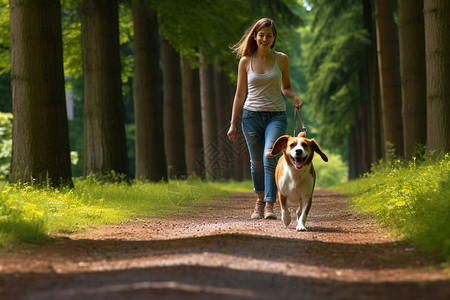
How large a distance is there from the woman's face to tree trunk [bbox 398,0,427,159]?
6.61 metres

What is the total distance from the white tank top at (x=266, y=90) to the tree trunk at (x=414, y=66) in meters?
6.47

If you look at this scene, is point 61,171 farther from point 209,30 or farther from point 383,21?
point 383,21

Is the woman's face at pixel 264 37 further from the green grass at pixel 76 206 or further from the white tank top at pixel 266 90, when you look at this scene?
the green grass at pixel 76 206

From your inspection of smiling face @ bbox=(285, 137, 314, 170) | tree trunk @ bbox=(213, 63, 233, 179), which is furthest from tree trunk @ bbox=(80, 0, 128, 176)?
tree trunk @ bbox=(213, 63, 233, 179)

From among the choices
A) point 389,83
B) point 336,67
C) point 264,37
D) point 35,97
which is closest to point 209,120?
point 336,67

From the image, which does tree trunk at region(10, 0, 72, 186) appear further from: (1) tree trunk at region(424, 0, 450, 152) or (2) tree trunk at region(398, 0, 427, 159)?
(2) tree trunk at region(398, 0, 427, 159)

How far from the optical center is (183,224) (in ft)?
30.6

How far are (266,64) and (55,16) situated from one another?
3.97 m

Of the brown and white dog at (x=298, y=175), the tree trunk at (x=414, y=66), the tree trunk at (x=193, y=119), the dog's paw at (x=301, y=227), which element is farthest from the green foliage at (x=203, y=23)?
the dog's paw at (x=301, y=227)

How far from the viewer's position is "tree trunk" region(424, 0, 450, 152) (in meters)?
11.4

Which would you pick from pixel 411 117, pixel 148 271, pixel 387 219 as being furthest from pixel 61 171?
pixel 411 117

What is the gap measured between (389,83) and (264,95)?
36.7 ft

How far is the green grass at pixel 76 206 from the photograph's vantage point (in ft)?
23.3

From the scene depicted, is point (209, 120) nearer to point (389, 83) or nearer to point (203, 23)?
point (389, 83)
